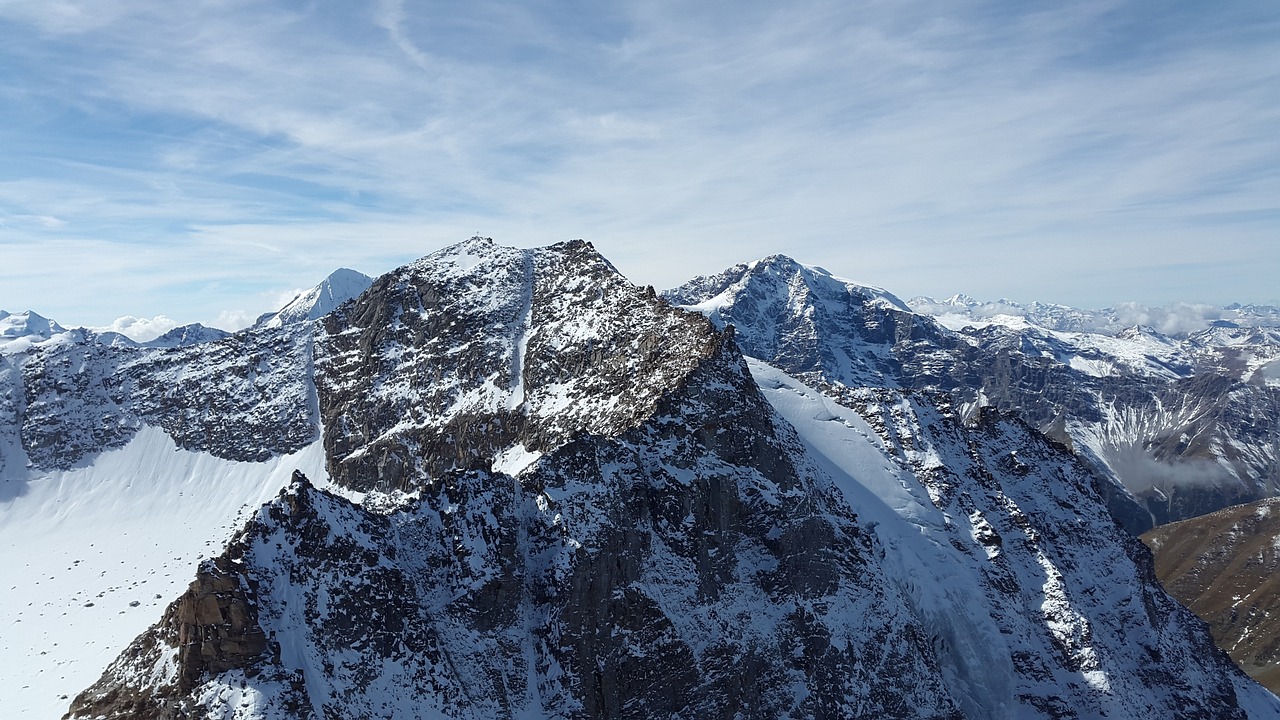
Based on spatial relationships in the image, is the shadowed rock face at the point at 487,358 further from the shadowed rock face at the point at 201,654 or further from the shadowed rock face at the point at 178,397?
the shadowed rock face at the point at 201,654

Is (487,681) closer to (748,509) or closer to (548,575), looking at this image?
(548,575)

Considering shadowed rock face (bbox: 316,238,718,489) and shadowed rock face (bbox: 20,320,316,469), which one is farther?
shadowed rock face (bbox: 20,320,316,469)

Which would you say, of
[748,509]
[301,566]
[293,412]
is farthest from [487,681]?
[293,412]

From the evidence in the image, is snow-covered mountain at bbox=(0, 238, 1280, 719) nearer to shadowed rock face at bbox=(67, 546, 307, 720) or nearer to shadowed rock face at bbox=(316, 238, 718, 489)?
shadowed rock face at bbox=(67, 546, 307, 720)

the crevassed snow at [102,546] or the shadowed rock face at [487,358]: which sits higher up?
the shadowed rock face at [487,358]

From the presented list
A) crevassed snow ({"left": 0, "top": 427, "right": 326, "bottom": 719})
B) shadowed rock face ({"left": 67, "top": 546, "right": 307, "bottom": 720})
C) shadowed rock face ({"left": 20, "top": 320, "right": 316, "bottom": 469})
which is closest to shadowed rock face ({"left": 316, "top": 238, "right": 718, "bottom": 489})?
shadowed rock face ({"left": 20, "top": 320, "right": 316, "bottom": 469})

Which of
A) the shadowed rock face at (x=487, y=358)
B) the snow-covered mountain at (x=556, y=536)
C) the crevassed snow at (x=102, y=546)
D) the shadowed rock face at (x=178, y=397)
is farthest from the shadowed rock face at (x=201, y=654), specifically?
the shadowed rock face at (x=178, y=397)

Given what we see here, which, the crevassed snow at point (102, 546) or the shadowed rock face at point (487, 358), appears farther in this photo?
the shadowed rock face at point (487, 358)
